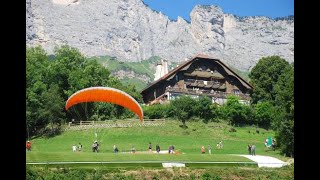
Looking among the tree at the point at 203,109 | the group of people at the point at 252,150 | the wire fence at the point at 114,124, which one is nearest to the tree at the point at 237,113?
the tree at the point at 203,109

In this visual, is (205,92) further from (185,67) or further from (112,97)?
(112,97)

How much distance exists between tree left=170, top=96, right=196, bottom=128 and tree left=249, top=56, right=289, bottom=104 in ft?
48.3

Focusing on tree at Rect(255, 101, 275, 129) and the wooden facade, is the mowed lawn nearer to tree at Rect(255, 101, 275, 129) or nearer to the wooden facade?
tree at Rect(255, 101, 275, 129)

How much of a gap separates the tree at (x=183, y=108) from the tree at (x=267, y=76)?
1471 centimetres

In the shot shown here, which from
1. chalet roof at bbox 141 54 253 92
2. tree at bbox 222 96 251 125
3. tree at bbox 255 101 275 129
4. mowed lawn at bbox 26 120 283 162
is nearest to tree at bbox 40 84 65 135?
mowed lawn at bbox 26 120 283 162

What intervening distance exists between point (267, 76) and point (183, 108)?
17.1 m

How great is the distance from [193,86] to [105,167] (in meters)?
45.6

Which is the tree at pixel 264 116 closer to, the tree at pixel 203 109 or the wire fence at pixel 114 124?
the tree at pixel 203 109

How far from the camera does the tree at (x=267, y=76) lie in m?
64.1
